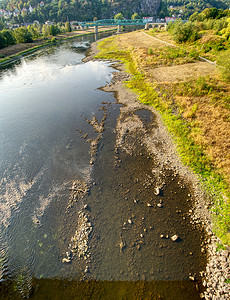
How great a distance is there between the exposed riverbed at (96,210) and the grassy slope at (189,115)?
74.0 inches

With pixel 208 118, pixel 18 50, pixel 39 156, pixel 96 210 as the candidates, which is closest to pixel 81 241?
pixel 96 210

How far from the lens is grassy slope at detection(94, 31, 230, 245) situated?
15.5m

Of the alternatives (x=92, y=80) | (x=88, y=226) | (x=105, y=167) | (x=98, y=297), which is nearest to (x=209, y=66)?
(x=92, y=80)

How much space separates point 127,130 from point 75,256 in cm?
1924

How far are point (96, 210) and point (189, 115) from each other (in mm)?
22493

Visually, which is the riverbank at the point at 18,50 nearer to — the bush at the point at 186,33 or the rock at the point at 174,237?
the bush at the point at 186,33

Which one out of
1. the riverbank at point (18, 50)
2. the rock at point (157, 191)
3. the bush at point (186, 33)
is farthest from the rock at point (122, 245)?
the riverbank at point (18, 50)

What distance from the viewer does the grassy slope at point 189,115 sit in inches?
609

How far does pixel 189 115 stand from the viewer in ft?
83.5

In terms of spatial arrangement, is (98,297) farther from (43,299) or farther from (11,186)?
(11,186)

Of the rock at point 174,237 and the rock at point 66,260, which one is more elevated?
the rock at point 174,237

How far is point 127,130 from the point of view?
25.5 m

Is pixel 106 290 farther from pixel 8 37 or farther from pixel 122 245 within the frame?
pixel 8 37

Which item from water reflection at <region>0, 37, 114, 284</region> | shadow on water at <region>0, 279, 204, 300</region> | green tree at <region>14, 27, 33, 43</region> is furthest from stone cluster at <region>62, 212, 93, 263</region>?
green tree at <region>14, 27, 33, 43</region>
